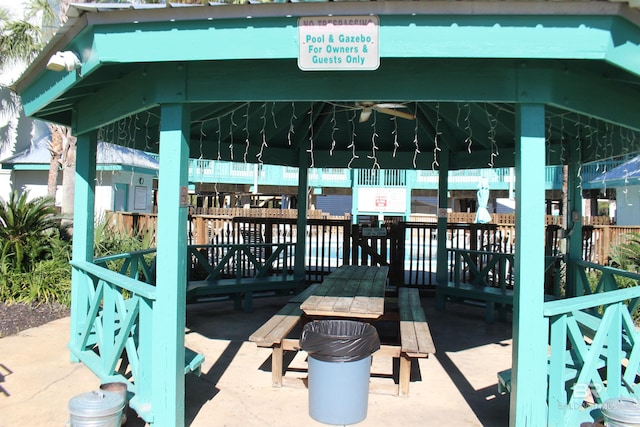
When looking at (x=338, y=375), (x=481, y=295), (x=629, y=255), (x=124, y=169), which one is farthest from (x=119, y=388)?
(x=124, y=169)

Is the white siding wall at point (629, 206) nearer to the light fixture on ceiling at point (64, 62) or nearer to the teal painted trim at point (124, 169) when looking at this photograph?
the teal painted trim at point (124, 169)

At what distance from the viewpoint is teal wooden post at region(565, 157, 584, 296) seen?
6.82 m

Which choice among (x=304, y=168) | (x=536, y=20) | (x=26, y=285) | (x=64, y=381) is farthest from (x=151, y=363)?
(x=304, y=168)

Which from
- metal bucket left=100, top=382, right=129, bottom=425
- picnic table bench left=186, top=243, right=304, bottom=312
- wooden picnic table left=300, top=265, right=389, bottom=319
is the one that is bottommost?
metal bucket left=100, top=382, right=129, bottom=425

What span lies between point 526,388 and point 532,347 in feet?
0.98

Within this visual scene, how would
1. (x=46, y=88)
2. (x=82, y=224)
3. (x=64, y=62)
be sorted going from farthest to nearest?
(x=82, y=224) → (x=46, y=88) → (x=64, y=62)

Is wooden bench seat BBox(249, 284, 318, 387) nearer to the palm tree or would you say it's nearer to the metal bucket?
the metal bucket

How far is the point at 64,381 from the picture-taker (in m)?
4.87

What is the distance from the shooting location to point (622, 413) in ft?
10.7

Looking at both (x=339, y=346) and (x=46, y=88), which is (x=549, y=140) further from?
(x=46, y=88)

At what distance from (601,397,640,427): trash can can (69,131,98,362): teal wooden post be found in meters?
5.09

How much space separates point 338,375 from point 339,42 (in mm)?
2590

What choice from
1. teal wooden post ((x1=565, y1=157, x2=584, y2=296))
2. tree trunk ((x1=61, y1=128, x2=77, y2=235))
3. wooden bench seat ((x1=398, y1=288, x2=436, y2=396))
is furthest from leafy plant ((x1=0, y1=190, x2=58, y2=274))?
teal wooden post ((x1=565, y1=157, x2=584, y2=296))

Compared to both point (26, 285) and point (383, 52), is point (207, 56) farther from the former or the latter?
point (26, 285)
